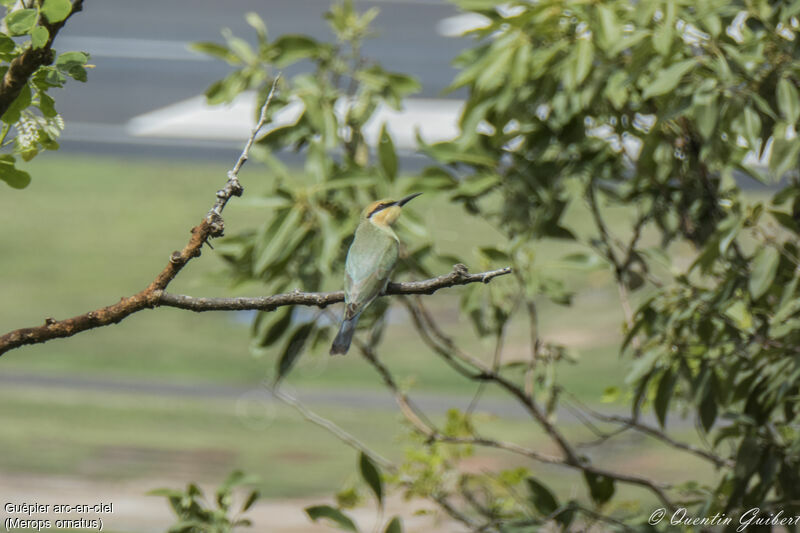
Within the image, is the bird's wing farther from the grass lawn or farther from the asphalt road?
the asphalt road

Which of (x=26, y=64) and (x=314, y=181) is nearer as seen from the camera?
(x=26, y=64)

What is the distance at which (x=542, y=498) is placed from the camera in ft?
10.0

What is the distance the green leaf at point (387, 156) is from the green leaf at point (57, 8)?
5.36 ft

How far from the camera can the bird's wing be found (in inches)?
95.0

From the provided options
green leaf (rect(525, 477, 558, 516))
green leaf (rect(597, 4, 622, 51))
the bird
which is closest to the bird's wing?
the bird

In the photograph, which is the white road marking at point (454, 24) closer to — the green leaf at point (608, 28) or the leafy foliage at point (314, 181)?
Result: the leafy foliage at point (314, 181)

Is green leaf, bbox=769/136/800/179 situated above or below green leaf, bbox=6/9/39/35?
below

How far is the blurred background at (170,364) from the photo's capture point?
5520 mm

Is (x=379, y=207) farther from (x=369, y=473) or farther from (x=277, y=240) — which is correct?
(x=369, y=473)

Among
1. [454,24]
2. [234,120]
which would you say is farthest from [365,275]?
[454,24]

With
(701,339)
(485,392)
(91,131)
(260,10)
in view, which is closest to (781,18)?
(701,339)

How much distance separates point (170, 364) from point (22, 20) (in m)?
5.96

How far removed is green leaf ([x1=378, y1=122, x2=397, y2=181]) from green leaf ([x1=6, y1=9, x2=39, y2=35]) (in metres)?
1.64

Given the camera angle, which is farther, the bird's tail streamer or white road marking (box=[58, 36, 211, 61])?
white road marking (box=[58, 36, 211, 61])
